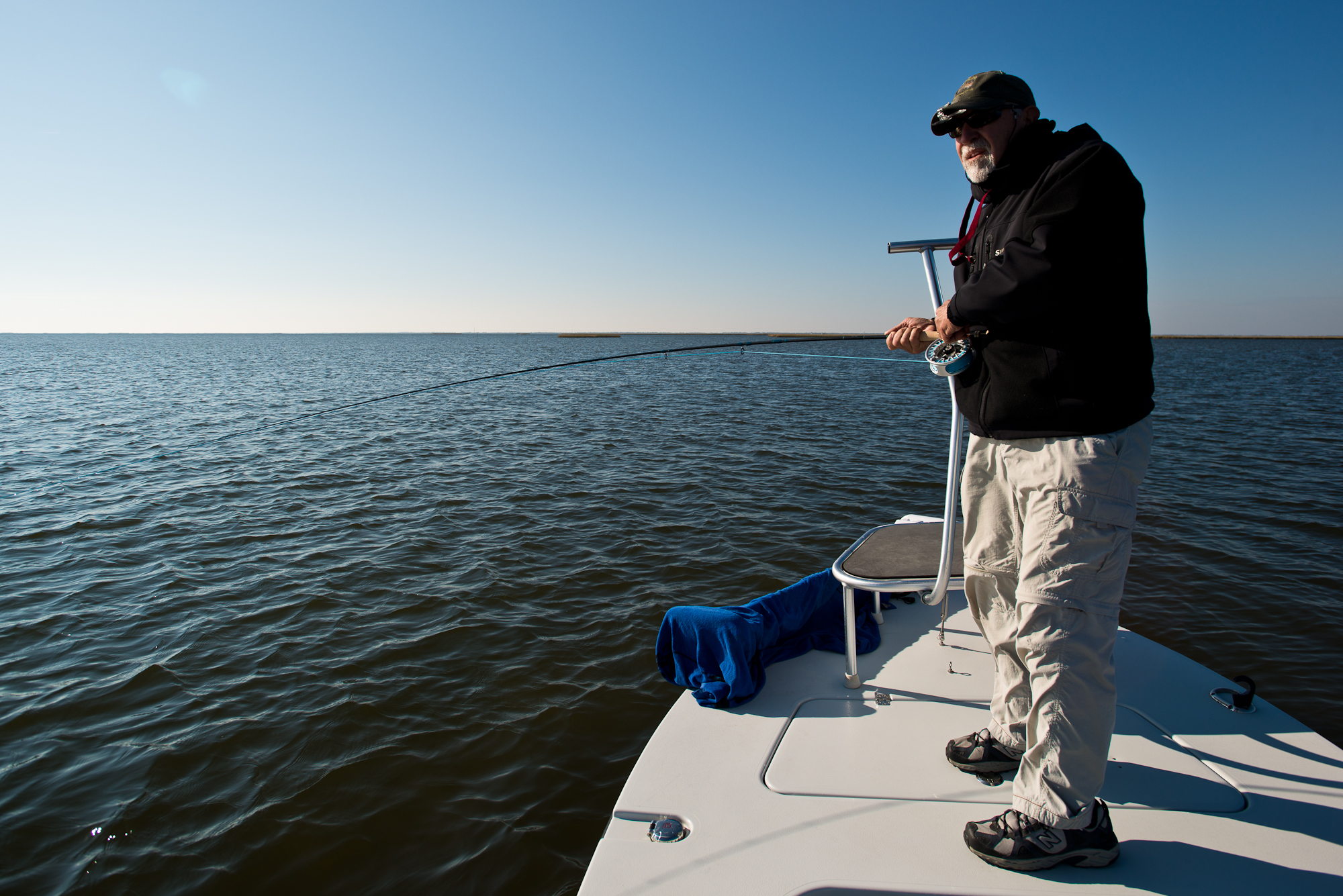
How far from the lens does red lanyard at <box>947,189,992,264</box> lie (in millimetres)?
2480

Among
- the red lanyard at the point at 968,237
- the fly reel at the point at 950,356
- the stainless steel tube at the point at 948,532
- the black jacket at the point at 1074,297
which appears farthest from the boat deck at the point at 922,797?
the red lanyard at the point at 968,237

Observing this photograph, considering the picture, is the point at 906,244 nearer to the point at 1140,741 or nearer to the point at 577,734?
the point at 1140,741

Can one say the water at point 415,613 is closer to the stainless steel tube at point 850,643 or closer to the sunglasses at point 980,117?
the stainless steel tube at point 850,643

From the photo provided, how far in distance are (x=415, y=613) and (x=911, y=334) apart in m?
5.40

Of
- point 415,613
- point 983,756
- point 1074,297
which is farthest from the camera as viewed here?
point 415,613

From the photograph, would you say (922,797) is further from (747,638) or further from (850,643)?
(747,638)

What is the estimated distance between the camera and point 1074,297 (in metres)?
1.98

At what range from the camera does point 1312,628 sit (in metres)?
6.17

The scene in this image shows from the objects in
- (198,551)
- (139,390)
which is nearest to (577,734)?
(198,551)

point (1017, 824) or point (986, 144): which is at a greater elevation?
point (986, 144)

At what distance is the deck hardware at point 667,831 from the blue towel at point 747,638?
0.80m

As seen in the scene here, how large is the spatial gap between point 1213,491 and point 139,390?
3631 centimetres

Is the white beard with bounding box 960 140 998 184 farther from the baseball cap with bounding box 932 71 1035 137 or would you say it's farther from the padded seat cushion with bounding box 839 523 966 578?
the padded seat cushion with bounding box 839 523 966 578

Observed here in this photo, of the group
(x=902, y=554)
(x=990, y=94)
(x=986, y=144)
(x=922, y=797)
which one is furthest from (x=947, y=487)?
(x=990, y=94)
